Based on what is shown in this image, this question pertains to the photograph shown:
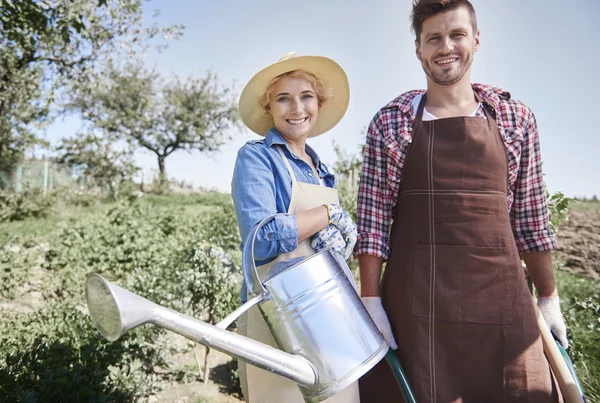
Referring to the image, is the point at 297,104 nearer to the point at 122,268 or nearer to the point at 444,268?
the point at 444,268

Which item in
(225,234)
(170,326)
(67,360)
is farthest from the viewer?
(225,234)

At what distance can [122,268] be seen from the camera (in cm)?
466

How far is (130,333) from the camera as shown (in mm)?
2746

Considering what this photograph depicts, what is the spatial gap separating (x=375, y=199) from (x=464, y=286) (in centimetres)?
42

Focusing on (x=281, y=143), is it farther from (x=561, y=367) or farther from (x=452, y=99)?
(x=561, y=367)

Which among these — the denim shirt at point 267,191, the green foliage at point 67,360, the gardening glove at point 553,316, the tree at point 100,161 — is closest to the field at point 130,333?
the green foliage at point 67,360

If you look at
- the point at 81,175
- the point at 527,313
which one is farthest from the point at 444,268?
the point at 81,175

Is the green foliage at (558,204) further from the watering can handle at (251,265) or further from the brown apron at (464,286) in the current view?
the watering can handle at (251,265)

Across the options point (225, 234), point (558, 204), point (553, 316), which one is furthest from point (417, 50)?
point (225, 234)

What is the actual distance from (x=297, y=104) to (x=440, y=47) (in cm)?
52

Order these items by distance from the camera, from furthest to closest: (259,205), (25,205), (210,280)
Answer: (25,205) → (210,280) → (259,205)

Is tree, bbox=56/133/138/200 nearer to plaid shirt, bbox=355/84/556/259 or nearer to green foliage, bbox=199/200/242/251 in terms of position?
green foliage, bbox=199/200/242/251

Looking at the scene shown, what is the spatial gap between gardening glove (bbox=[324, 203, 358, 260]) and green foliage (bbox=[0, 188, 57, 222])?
9.32 meters

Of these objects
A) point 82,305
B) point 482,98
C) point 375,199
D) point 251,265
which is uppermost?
point 482,98
